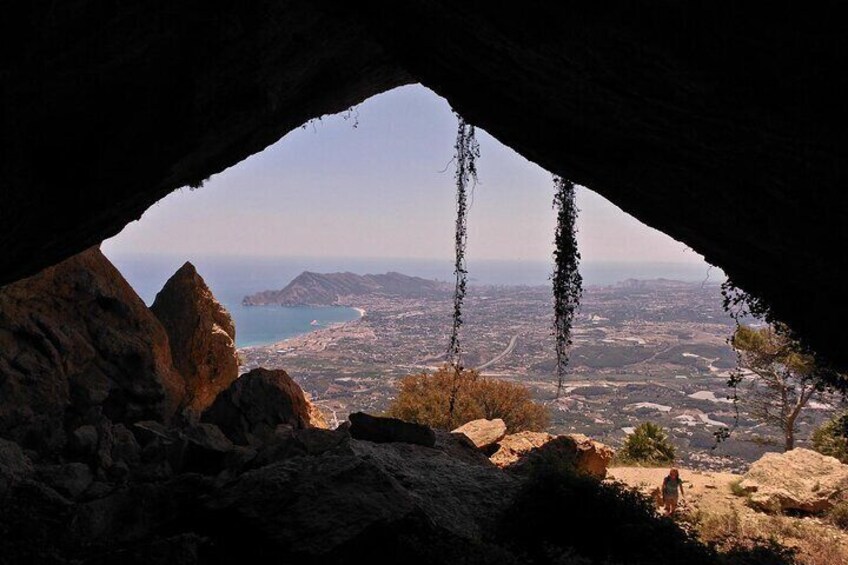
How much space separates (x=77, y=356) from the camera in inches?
454

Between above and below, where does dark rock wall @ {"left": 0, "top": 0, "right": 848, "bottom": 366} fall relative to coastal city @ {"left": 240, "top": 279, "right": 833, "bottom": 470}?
above

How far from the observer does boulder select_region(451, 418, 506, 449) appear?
1559 centimetres

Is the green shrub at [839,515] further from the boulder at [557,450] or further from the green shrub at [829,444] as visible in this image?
the boulder at [557,450]

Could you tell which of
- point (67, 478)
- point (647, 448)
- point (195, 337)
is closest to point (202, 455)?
point (67, 478)

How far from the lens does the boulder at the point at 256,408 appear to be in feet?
39.8

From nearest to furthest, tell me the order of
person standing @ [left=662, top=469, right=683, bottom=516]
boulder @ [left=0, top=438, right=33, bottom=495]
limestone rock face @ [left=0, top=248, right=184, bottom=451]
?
boulder @ [left=0, top=438, right=33, bottom=495], limestone rock face @ [left=0, top=248, right=184, bottom=451], person standing @ [left=662, top=469, right=683, bottom=516]

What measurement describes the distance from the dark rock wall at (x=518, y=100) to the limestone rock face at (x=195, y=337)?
834 centimetres

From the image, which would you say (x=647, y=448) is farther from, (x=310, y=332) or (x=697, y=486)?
(x=310, y=332)

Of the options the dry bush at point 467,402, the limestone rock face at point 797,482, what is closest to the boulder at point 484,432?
the dry bush at point 467,402

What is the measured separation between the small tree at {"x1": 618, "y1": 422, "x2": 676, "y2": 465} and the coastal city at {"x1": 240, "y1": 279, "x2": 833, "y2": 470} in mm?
1969

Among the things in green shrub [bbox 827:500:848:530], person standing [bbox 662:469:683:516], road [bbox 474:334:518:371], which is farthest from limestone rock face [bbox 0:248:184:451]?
road [bbox 474:334:518:371]

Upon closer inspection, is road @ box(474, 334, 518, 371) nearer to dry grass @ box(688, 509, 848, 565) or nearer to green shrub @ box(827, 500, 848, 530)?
green shrub @ box(827, 500, 848, 530)

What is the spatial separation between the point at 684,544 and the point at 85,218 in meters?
11.1

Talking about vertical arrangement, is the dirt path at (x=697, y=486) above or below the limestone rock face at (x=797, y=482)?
below
